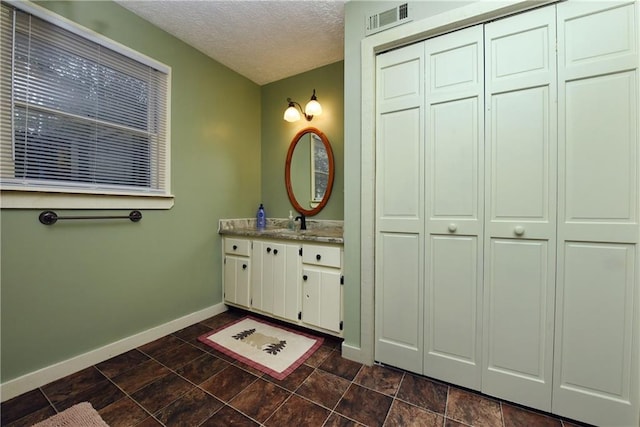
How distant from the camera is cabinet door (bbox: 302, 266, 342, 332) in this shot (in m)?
1.95

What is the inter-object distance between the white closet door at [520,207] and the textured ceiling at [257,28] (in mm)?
1227

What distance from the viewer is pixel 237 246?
2518 millimetres

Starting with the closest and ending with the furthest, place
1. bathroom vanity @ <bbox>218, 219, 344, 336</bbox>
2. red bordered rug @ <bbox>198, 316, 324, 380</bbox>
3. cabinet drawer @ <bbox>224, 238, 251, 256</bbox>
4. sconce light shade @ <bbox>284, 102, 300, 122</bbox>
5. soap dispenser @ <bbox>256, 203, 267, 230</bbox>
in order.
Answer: red bordered rug @ <bbox>198, 316, 324, 380</bbox> → bathroom vanity @ <bbox>218, 219, 344, 336</bbox> → cabinet drawer @ <bbox>224, 238, 251, 256</bbox> → sconce light shade @ <bbox>284, 102, 300, 122</bbox> → soap dispenser @ <bbox>256, 203, 267, 230</bbox>

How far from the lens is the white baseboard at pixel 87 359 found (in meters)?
1.43

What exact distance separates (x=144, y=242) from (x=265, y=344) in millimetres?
1266

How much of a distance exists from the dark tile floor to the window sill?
108 centimetres

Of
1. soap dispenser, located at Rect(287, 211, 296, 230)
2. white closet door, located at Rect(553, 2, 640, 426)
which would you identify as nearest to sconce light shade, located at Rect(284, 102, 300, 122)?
soap dispenser, located at Rect(287, 211, 296, 230)

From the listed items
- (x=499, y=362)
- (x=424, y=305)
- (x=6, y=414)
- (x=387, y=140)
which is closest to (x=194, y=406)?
(x=6, y=414)

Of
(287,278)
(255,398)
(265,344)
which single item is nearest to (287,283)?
(287,278)

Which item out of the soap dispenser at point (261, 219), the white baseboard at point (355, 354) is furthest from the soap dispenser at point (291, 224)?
the white baseboard at point (355, 354)

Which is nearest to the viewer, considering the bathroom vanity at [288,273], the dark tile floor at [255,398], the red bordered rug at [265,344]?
the dark tile floor at [255,398]

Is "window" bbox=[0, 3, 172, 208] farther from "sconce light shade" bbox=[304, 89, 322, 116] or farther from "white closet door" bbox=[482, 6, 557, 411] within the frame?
"white closet door" bbox=[482, 6, 557, 411]

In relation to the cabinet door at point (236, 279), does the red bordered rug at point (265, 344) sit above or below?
below

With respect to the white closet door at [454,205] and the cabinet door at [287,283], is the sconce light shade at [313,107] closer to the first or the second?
the white closet door at [454,205]
